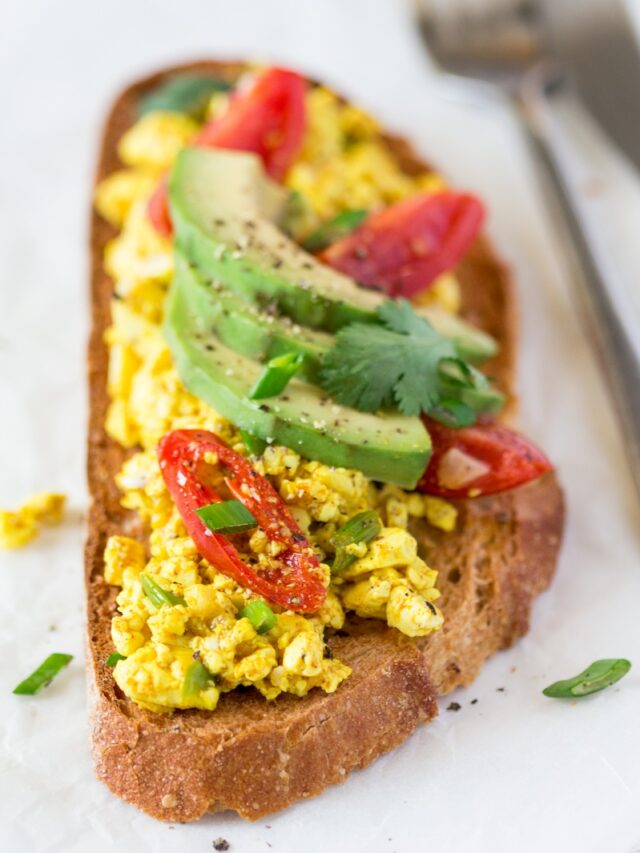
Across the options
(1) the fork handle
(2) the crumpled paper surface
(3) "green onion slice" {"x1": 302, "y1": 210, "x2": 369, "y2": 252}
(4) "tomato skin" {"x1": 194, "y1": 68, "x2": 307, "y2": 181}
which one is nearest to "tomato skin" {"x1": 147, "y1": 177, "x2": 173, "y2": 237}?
(4) "tomato skin" {"x1": 194, "y1": 68, "x2": 307, "y2": 181}

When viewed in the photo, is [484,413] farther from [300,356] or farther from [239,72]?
[239,72]

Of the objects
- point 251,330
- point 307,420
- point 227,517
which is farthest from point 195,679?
point 251,330

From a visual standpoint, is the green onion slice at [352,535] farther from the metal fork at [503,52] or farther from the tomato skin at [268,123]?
the metal fork at [503,52]

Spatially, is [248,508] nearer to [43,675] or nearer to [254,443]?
[254,443]

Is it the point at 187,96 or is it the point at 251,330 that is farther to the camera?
the point at 187,96

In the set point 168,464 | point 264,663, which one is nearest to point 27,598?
point 168,464

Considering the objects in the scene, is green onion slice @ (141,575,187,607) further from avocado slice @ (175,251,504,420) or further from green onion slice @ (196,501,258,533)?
avocado slice @ (175,251,504,420)
